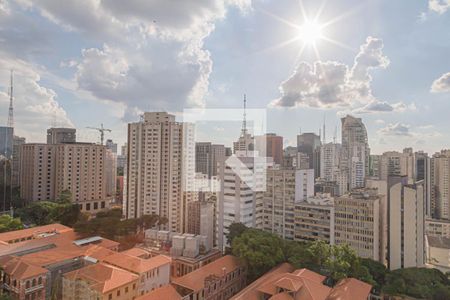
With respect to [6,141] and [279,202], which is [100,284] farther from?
[279,202]

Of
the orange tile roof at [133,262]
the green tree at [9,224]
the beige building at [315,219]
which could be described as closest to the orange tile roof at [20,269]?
the orange tile roof at [133,262]

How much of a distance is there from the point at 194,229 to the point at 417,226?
4.29 m

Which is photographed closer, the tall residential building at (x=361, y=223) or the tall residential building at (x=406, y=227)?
the tall residential building at (x=406, y=227)

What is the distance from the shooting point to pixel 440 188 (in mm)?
7094

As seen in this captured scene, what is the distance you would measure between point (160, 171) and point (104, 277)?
426cm

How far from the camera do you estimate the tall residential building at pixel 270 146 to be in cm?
531

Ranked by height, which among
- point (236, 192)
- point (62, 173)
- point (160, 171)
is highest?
point (160, 171)

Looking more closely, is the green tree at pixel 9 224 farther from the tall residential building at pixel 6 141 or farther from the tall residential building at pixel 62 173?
the tall residential building at pixel 62 173

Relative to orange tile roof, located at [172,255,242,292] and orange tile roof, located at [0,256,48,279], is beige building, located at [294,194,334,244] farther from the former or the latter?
orange tile roof, located at [0,256,48,279]

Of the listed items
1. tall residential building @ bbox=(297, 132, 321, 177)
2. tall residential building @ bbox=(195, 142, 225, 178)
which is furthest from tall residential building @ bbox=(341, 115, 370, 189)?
tall residential building @ bbox=(195, 142, 225, 178)

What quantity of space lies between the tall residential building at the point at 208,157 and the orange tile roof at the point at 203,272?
1.95 meters

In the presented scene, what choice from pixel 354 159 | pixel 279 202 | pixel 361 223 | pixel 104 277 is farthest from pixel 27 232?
pixel 354 159

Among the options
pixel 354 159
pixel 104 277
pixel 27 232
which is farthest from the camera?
pixel 354 159

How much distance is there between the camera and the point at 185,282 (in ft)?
11.6
